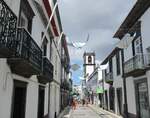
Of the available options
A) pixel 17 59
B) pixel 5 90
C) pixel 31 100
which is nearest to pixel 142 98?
pixel 31 100

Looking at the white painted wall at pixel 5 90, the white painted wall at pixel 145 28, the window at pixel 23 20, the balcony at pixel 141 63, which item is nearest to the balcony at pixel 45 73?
the window at pixel 23 20

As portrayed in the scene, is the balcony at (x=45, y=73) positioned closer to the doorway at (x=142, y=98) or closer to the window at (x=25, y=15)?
the window at (x=25, y=15)

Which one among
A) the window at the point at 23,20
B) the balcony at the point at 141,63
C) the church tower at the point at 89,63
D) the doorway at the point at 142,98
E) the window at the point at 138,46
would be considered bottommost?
the doorway at the point at 142,98

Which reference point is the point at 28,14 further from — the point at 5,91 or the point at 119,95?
the point at 119,95

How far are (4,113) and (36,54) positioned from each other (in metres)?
2.53

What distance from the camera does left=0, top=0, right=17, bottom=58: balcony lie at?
13.1 feet

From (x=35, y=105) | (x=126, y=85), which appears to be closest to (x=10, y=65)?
(x=35, y=105)

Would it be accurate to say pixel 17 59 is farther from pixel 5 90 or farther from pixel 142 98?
pixel 142 98

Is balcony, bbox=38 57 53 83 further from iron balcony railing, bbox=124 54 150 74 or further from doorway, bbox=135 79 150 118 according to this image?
doorway, bbox=135 79 150 118

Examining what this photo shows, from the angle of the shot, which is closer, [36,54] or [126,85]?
[36,54]

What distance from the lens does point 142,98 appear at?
13086 mm

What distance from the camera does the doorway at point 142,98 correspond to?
12356 mm

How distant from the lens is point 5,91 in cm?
504

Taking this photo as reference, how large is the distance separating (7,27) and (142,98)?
1085 cm
